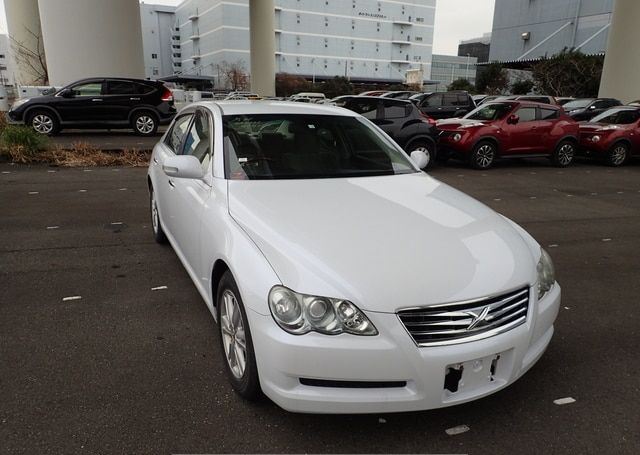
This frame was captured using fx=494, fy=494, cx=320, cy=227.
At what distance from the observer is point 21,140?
1020cm

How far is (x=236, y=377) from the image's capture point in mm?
2740

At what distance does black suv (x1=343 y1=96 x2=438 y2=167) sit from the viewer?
36.8ft

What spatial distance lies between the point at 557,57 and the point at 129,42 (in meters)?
33.8

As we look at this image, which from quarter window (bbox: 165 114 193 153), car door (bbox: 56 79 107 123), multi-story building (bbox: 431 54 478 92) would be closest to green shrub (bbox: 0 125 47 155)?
car door (bbox: 56 79 107 123)

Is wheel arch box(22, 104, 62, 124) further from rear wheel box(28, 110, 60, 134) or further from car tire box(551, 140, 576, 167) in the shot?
car tire box(551, 140, 576, 167)

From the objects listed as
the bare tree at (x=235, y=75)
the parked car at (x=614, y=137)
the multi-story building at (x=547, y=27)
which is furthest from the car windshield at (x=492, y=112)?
the bare tree at (x=235, y=75)

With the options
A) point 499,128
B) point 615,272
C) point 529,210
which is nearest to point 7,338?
point 615,272

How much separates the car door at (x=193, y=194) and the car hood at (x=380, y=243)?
0.33 meters

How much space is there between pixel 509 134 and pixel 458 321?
34.5 ft

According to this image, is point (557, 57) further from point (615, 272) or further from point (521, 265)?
point (521, 265)

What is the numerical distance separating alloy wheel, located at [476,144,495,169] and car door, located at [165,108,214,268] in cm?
875

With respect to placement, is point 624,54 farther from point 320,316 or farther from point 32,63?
point 32,63

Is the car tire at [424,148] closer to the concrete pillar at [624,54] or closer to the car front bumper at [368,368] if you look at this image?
the car front bumper at [368,368]

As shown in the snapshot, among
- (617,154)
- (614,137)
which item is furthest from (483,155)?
(617,154)
